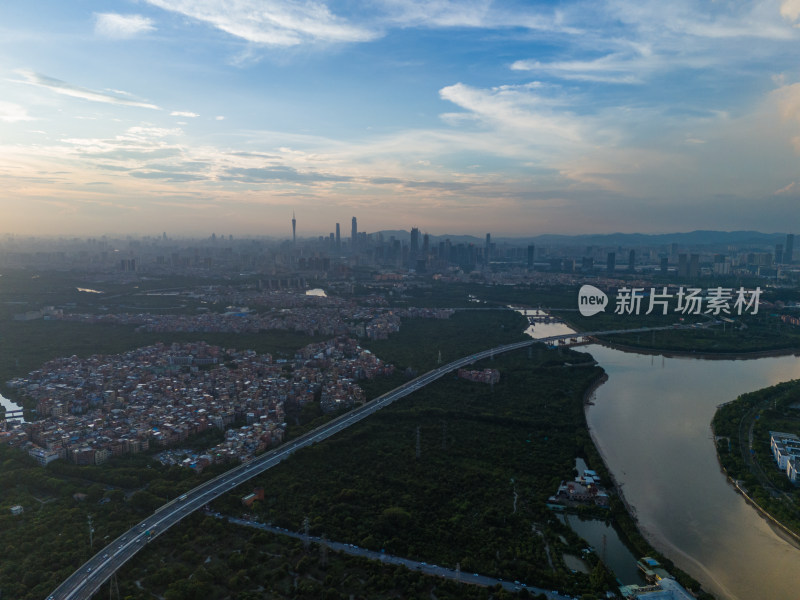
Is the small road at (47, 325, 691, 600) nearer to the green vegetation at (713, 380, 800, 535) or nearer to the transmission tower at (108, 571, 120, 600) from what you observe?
the transmission tower at (108, 571, 120, 600)

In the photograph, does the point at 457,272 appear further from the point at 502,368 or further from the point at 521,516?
the point at 521,516

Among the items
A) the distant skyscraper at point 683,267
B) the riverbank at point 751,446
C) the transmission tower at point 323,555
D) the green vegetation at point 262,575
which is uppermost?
the distant skyscraper at point 683,267

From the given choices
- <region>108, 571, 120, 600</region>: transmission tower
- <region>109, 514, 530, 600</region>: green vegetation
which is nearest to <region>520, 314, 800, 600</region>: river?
<region>109, 514, 530, 600</region>: green vegetation

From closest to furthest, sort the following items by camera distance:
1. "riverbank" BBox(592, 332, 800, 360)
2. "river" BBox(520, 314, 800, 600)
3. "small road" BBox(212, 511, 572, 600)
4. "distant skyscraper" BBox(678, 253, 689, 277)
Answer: "small road" BBox(212, 511, 572, 600) < "river" BBox(520, 314, 800, 600) < "riverbank" BBox(592, 332, 800, 360) < "distant skyscraper" BBox(678, 253, 689, 277)

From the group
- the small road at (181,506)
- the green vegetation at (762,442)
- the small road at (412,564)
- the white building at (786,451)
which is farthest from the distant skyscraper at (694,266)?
the small road at (412,564)

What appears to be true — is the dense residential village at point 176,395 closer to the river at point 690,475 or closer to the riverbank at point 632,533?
the riverbank at point 632,533

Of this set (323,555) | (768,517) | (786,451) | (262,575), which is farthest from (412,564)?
(786,451)
